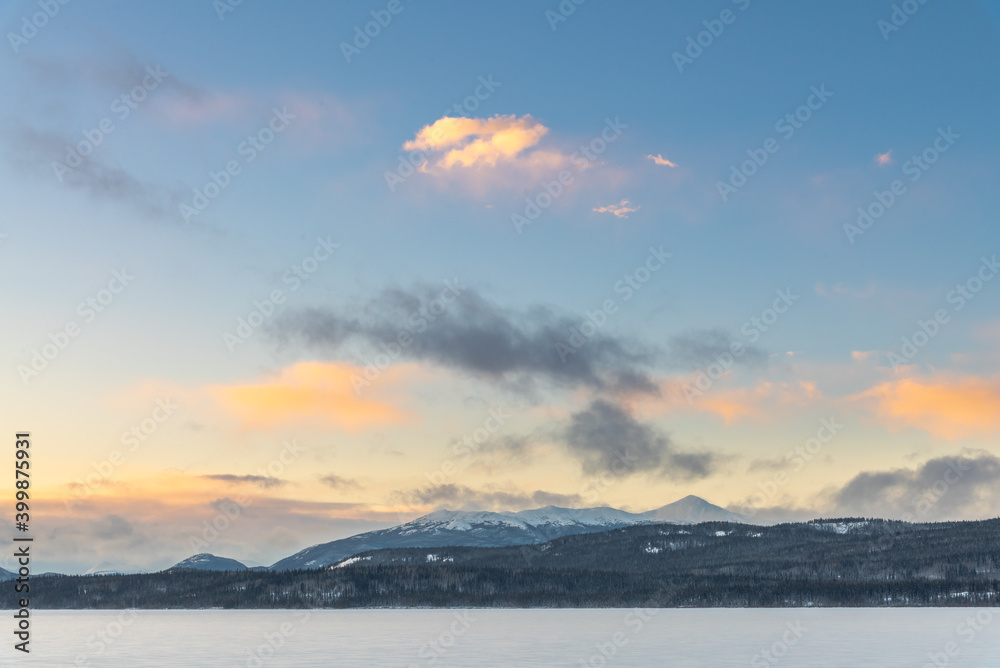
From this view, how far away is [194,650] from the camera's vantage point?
108 m

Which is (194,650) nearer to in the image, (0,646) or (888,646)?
(0,646)

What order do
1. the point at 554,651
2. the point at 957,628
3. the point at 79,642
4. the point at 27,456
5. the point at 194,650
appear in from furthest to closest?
the point at 957,628 < the point at 79,642 < the point at 194,650 < the point at 554,651 < the point at 27,456

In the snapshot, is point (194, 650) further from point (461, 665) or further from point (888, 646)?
point (888, 646)

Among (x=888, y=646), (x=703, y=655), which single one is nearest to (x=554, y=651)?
(x=703, y=655)

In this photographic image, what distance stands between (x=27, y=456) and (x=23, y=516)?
4.91 metres

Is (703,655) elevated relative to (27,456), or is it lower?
lower

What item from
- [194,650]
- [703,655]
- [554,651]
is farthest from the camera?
[194,650]

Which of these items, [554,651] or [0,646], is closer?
[554,651]

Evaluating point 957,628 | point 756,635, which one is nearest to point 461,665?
point 756,635

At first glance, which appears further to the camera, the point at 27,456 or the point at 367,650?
the point at 367,650

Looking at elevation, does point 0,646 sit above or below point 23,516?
below

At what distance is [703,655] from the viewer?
93.2 m

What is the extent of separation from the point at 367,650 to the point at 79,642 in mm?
49717

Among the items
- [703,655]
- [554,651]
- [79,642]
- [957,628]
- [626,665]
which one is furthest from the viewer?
[957,628]
